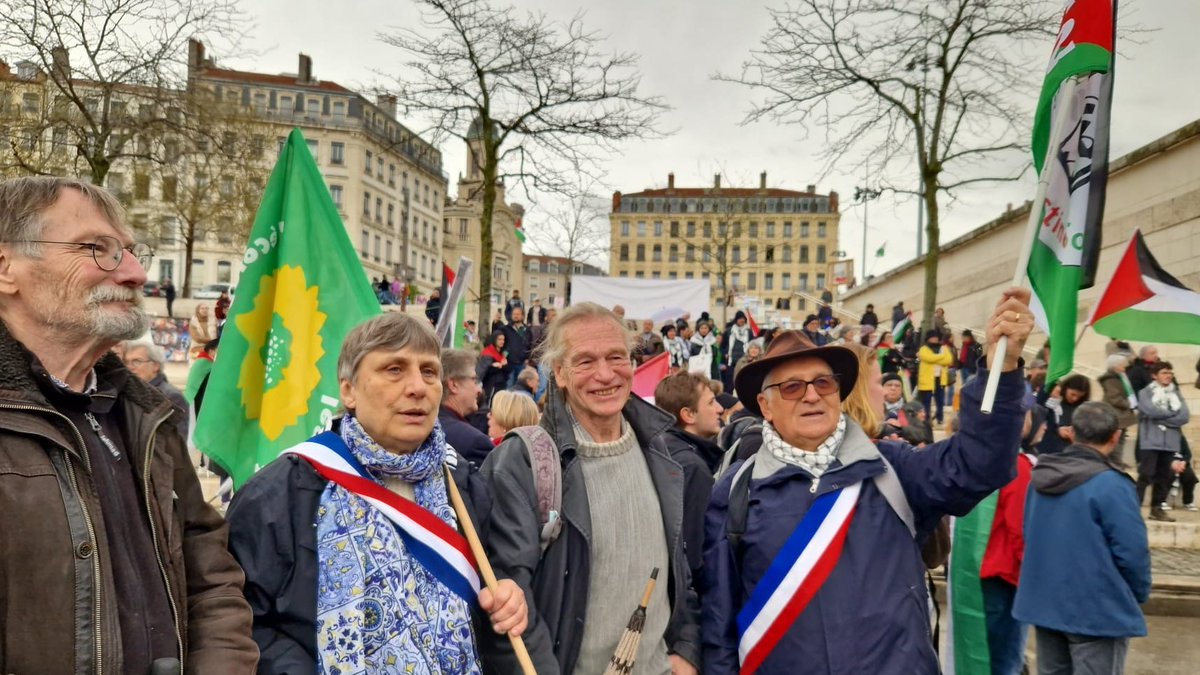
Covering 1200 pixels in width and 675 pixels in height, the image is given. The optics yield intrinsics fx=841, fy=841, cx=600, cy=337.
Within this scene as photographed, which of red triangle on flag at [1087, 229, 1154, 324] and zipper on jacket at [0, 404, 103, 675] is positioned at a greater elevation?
red triangle on flag at [1087, 229, 1154, 324]

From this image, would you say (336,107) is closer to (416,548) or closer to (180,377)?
(180,377)

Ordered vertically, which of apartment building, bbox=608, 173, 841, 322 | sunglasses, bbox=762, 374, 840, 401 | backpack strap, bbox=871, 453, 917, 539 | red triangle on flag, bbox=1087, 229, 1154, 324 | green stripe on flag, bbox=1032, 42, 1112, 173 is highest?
apartment building, bbox=608, 173, 841, 322

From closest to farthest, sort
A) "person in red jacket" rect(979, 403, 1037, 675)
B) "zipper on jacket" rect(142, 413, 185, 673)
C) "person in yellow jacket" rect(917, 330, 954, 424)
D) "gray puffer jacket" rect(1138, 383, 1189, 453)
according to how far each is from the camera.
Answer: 1. "zipper on jacket" rect(142, 413, 185, 673)
2. "person in red jacket" rect(979, 403, 1037, 675)
3. "gray puffer jacket" rect(1138, 383, 1189, 453)
4. "person in yellow jacket" rect(917, 330, 954, 424)

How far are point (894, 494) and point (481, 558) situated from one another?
1.38 metres

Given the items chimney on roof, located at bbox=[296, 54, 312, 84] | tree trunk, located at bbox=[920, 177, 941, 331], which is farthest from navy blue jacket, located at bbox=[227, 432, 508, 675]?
chimney on roof, located at bbox=[296, 54, 312, 84]

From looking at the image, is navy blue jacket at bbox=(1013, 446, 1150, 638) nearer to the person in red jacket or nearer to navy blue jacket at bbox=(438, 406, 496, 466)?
the person in red jacket

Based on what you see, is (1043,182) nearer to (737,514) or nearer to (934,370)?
(737,514)

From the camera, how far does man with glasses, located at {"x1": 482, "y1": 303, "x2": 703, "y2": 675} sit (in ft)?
8.73

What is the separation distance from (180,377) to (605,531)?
19.3 metres

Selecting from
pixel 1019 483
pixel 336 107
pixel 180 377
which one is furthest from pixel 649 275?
pixel 1019 483

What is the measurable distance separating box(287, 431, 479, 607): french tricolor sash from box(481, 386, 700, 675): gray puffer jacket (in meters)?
0.18

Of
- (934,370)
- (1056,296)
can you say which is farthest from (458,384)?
(934,370)

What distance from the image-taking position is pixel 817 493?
2.80 m

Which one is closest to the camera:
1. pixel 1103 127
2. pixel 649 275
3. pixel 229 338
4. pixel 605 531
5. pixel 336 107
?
pixel 605 531
